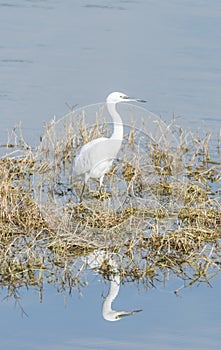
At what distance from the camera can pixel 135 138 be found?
10133 mm

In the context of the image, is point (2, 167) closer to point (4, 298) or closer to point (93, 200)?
point (93, 200)

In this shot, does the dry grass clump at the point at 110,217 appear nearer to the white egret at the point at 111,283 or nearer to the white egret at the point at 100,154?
the white egret at the point at 111,283

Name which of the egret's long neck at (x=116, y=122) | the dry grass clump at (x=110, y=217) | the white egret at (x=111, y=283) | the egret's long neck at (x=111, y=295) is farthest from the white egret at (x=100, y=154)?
the egret's long neck at (x=111, y=295)

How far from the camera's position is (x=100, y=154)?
329 inches

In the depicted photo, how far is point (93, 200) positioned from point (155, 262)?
115 cm

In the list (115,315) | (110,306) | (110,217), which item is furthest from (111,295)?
(110,217)

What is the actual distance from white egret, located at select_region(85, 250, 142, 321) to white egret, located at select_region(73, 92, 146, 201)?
108 cm

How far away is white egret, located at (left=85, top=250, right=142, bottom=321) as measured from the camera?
665cm

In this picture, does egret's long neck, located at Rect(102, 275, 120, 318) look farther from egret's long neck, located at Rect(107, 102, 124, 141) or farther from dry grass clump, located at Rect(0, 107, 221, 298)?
egret's long neck, located at Rect(107, 102, 124, 141)

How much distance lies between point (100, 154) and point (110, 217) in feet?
2.30

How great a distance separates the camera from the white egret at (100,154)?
27.3 feet

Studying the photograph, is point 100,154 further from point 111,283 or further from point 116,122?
point 111,283

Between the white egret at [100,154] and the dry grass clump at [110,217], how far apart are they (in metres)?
0.19

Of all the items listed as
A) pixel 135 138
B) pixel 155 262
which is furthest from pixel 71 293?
pixel 135 138
